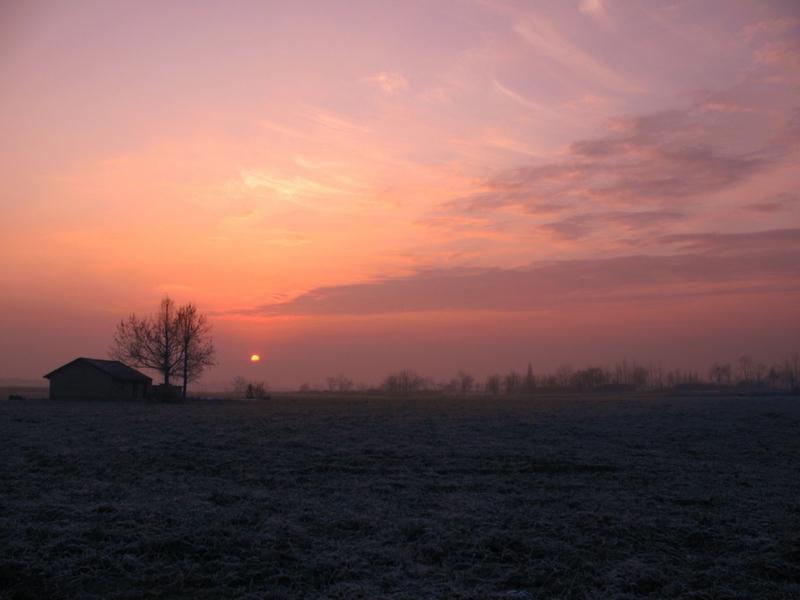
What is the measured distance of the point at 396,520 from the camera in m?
10.6

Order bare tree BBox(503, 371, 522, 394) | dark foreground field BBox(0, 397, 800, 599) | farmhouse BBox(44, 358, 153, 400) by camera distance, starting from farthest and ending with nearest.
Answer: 1. bare tree BBox(503, 371, 522, 394)
2. farmhouse BBox(44, 358, 153, 400)
3. dark foreground field BBox(0, 397, 800, 599)

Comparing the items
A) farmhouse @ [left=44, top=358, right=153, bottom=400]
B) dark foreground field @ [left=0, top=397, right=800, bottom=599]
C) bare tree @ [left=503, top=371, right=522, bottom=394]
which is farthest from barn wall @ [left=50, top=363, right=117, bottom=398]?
bare tree @ [left=503, top=371, right=522, bottom=394]

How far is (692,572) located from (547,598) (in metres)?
2.46

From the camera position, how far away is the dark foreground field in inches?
309

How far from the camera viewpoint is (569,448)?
20.0 metres

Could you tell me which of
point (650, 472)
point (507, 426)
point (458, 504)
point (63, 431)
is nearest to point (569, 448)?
point (650, 472)

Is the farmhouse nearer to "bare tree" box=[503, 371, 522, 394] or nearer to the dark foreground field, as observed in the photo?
the dark foreground field

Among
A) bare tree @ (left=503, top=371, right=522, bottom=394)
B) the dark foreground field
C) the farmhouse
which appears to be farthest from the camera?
bare tree @ (left=503, top=371, right=522, bottom=394)

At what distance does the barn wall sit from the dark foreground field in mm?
39188

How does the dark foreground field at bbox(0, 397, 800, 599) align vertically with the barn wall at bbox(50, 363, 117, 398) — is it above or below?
below

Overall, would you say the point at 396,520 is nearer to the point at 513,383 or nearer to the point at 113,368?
the point at 113,368

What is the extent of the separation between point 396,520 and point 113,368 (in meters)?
56.2

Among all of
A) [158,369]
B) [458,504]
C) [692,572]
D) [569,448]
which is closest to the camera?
[692,572]

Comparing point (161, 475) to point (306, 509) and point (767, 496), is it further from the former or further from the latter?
point (767, 496)
